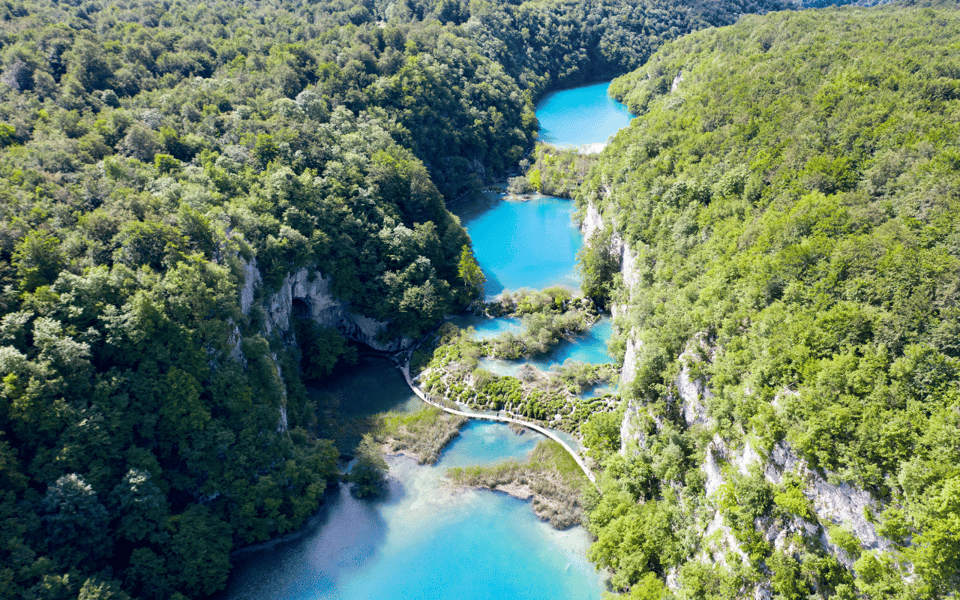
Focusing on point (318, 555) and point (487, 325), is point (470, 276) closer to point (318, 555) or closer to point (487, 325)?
point (487, 325)

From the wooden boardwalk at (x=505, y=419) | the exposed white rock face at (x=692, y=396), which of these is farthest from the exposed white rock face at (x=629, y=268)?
the wooden boardwalk at (x=505, y=419)

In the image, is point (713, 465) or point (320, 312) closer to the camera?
point (713, 465)

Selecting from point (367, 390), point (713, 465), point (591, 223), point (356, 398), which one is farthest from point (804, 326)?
point (591, 223)

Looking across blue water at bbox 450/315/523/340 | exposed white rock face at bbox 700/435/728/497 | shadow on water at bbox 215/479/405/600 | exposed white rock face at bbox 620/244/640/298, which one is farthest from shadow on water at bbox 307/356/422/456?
exposed white rock face at bbox 700/435/728/497

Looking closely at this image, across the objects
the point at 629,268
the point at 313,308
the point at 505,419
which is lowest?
the point at 505,419

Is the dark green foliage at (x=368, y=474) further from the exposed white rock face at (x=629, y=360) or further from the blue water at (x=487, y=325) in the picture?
the exposed white rock face at (x=629, y=360)
